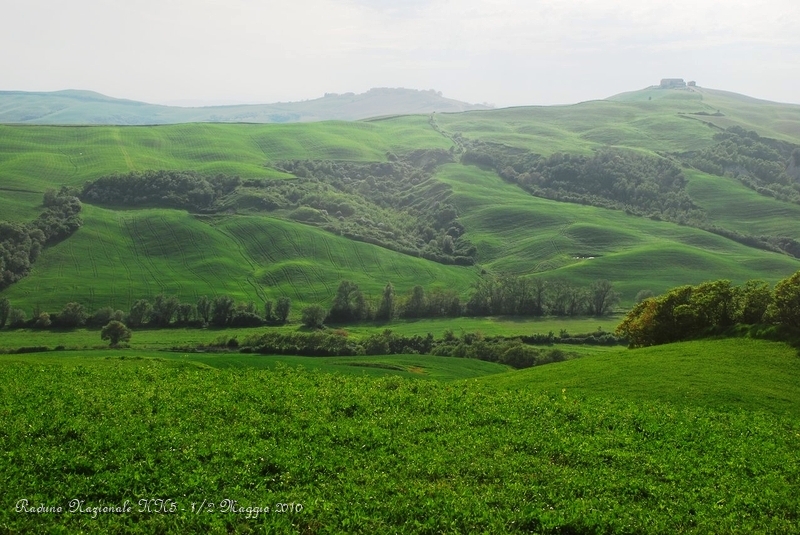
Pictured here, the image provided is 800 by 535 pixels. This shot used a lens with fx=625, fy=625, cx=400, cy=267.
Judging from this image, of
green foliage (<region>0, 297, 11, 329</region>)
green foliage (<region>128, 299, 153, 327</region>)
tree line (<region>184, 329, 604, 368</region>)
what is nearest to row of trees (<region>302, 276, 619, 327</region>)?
tree line (<region>184, 329, 604, 368</region>)

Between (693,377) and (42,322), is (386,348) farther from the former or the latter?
(42,322)

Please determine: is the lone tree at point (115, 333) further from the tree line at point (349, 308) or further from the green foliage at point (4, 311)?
the green foliage at point (4, 311)

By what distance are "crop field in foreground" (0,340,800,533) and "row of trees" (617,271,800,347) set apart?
62.4ft

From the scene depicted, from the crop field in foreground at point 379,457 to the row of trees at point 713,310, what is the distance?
62.4 feet

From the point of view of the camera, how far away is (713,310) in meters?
66.8

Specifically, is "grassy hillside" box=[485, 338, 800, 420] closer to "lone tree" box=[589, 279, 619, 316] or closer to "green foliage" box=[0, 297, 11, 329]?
"lone tree" box=[589, 279, 619, 316]

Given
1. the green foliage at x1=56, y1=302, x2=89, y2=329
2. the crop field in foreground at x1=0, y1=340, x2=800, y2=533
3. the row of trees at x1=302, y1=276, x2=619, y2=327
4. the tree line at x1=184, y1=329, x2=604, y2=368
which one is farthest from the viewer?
the row of trees at x1=302, y1=276, x2=619, y2=327

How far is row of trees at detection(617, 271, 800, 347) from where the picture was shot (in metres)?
59.1

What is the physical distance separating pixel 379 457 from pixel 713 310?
5129 cm

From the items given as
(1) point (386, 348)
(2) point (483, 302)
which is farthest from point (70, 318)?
(2) point (483, 302)

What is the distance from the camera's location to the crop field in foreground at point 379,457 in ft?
77.6

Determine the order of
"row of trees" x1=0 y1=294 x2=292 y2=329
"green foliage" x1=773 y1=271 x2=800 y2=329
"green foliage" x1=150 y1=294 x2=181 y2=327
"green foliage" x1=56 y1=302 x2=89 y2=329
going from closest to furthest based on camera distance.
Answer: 1. "green foliage" x1=773 y1=271 x2=800 y2=329
2. "row of trees" x1=0 y1=294 x2=292 y2=329
3. "green foliage" x1=56 y1=302 x2=89 y2=329
4. "green foliage" x1=150 y1=294 x2=181 y2=327

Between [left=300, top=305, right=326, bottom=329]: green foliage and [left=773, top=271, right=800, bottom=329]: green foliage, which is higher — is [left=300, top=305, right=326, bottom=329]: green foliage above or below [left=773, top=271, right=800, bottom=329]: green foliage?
below

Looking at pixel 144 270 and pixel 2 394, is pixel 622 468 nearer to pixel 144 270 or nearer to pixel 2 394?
pixel 2 394
